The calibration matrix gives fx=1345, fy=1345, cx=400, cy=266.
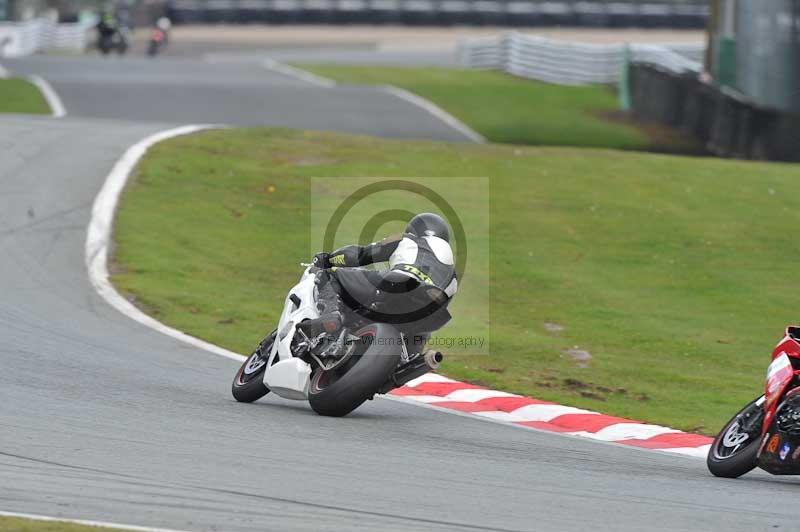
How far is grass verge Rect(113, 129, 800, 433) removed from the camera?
444 inches

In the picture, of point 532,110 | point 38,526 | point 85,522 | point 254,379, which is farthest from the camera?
point 532,110

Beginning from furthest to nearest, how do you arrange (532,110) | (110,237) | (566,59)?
(566,59) → (532,110) → (110,237)

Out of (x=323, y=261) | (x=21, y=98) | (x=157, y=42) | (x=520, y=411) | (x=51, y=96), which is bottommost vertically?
(x=157, y=42)

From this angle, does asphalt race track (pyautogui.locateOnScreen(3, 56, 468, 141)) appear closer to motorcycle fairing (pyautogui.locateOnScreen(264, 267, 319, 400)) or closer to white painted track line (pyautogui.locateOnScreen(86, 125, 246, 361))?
white painted track line (pyautogui.locateOnScreen(86, 125, 246, 361))

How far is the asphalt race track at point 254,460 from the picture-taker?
605 cm

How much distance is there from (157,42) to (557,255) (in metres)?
36.5

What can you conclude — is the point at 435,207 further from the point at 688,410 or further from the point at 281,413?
the point at 281,413

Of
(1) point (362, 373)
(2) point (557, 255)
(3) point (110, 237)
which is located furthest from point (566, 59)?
(1) point (362, 373)

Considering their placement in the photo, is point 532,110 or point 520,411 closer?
point 520,411

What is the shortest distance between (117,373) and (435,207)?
820 cm

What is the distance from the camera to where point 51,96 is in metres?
27.9

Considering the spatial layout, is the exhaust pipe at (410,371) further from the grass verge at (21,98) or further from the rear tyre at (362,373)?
the grass verge at (21,98)

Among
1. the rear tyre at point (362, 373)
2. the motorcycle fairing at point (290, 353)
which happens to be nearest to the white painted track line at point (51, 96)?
the motorcycle fairing at point (290, 353)

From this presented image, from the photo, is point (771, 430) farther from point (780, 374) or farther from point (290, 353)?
point (290, 353)
